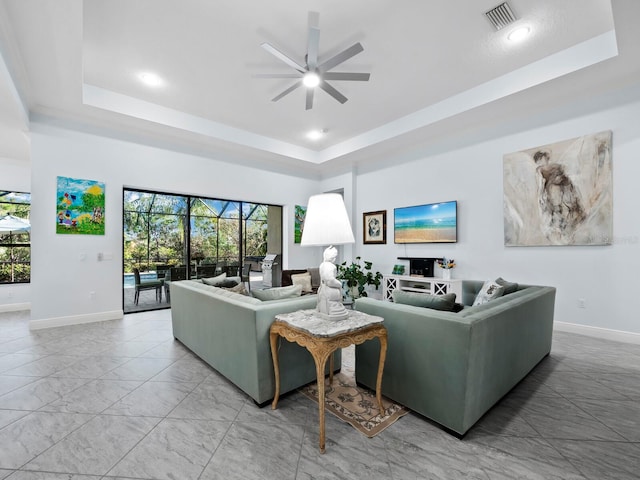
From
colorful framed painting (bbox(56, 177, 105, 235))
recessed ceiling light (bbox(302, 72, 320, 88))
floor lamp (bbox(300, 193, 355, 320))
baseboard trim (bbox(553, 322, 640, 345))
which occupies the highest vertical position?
recessed ceiling light (bbox(302, 72, 320, 88))

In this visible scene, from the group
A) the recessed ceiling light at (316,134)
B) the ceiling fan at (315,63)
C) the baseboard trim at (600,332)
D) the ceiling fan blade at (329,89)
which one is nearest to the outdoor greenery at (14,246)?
the recessed ceiling light at (316,134)

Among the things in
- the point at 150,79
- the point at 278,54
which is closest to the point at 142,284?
the point at 150,79

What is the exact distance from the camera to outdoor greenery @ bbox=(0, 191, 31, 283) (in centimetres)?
527

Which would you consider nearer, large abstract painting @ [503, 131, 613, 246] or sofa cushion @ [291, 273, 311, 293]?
large abstract painting @ [503, 131, 613, 246]

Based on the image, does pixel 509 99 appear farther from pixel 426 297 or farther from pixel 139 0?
pixel 139 0

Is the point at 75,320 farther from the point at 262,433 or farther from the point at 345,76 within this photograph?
the point at 345,76

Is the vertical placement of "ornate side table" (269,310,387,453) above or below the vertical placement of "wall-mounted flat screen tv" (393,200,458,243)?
below

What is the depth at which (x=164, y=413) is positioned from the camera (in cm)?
204

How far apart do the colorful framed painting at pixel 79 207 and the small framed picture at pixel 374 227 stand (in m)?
4.74

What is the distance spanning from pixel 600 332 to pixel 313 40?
15.3ft

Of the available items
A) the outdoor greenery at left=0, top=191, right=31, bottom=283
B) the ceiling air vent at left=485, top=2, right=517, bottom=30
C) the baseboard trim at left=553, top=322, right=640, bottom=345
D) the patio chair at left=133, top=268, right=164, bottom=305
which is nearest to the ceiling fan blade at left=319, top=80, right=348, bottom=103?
the ceiling air vent at left=485, top=2, right=517, bottom=30

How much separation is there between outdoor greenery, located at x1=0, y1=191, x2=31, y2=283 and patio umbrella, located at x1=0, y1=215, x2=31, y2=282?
5 centimetres

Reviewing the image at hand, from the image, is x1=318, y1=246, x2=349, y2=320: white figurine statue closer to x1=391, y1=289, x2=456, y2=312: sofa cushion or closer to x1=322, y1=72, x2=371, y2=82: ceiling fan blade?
x1=391, y1=289, x2=456, y2=312: sofa cushion

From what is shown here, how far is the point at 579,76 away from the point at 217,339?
186 inches
